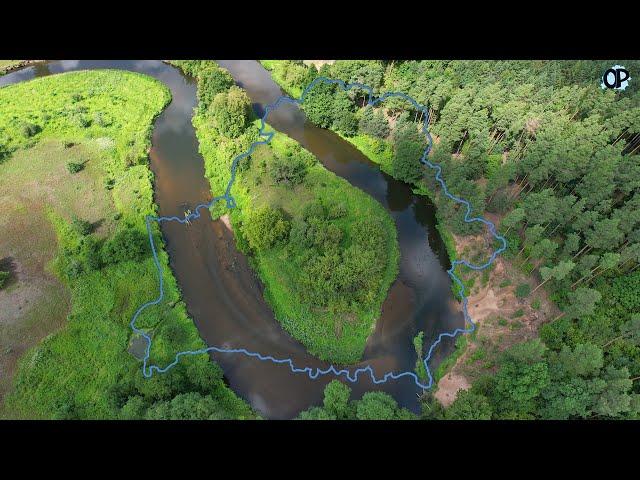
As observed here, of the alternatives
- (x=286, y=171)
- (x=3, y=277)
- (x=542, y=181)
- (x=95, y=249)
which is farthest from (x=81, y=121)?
(x=542, y=181)

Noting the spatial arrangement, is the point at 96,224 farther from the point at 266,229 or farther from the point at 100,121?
the point at 266,229

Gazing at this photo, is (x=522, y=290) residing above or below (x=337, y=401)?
above

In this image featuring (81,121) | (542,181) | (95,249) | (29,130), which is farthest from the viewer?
(81,121)

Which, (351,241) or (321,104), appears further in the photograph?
(321,104)

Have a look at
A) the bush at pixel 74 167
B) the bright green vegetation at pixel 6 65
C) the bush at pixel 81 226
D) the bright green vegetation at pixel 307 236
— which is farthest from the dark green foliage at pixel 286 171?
the bright green vegetation at pixel 6 65

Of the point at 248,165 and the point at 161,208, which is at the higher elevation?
the point at 248,165

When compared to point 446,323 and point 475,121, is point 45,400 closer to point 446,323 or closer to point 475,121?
point 446,323

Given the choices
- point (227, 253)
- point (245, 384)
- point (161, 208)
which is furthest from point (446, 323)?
point (161, 208)
